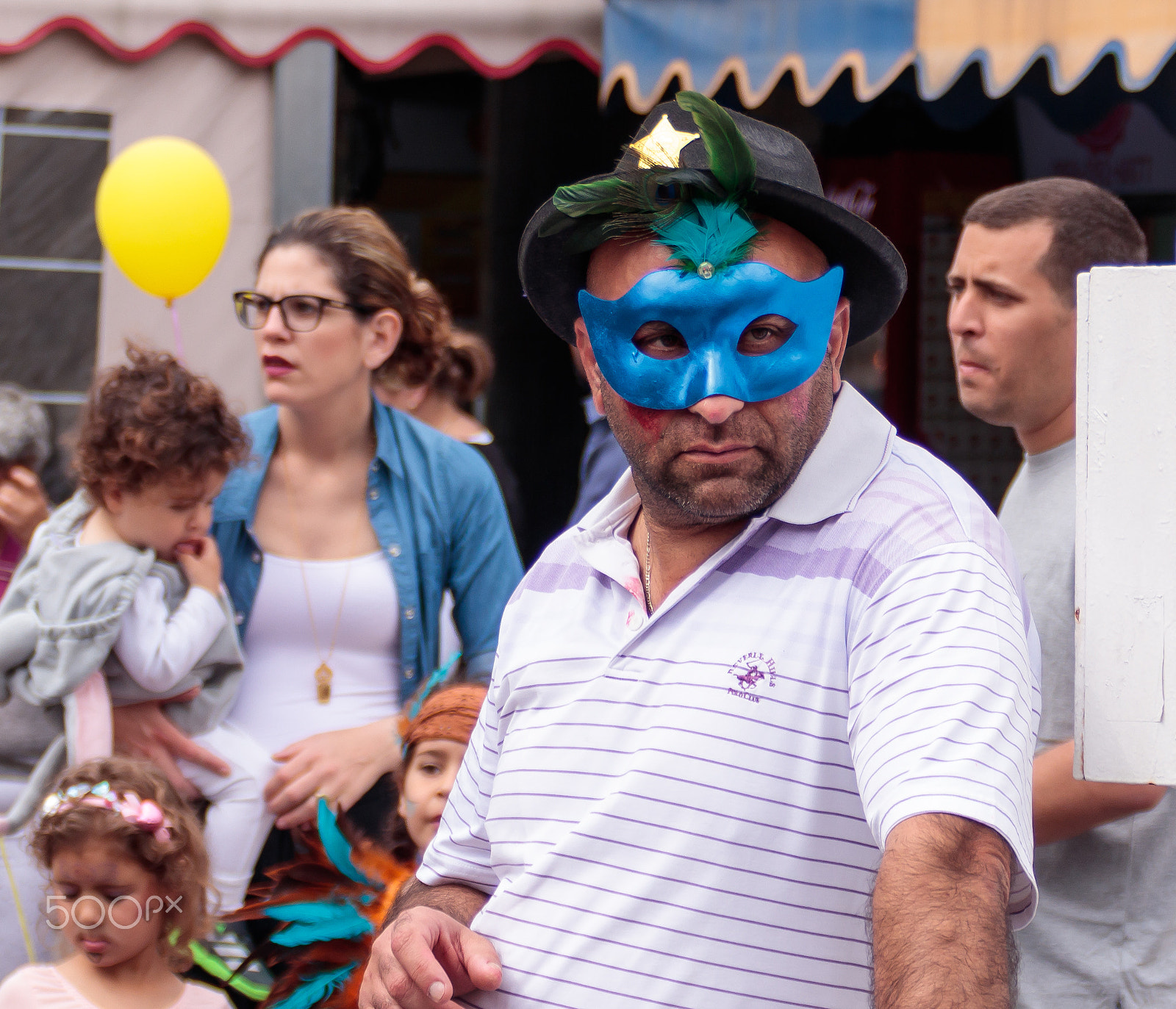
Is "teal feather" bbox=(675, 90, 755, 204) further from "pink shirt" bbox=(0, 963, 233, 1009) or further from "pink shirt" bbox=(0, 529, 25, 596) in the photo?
"pink shirt" bbox=(0, 529, 25, 596)

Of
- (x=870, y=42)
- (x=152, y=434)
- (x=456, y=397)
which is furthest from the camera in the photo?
(x=456, y=397)

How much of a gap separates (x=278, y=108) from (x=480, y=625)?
2409 millimetres

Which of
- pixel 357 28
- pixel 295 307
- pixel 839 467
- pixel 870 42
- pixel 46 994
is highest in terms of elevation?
pixel 357 28

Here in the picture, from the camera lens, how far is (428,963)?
1.50 m

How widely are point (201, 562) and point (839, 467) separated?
5.88ft

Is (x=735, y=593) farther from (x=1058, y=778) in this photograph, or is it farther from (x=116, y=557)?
(x=116, y=557)

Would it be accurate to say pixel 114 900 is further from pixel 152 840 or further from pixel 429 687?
pixel 429 687

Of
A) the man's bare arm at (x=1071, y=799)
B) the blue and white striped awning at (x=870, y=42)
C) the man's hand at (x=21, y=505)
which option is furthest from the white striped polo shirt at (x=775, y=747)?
the blue and white striped awning at (x=870, y=42)

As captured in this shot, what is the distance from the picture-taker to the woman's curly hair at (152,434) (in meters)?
2.83

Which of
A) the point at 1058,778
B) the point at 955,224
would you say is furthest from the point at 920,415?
the point at 1058,778

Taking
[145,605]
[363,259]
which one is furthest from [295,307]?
[145,605]

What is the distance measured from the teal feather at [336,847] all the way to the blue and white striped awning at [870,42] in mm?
2693

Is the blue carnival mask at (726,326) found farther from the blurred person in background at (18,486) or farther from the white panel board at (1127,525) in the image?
the blurred person in background at (18,486)

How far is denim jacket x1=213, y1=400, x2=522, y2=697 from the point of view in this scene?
3.01 meters
